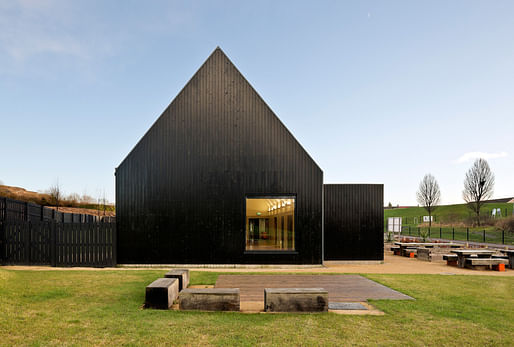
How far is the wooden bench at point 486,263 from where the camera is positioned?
45.4ft

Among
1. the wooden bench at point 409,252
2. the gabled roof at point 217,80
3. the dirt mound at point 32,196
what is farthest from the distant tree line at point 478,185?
the dirt mound at point 32,196

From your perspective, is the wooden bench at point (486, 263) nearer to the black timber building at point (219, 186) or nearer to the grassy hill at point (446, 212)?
the black timber building at point (219, 186)

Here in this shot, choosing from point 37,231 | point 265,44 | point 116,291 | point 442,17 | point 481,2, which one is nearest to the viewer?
point 116,291

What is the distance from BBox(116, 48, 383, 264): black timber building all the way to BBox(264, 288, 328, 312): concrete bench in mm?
7607

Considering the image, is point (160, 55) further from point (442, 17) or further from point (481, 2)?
point (481, 2)

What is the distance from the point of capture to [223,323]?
5.14 m

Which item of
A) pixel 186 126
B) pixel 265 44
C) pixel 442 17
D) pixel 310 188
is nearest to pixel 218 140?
pixel 186 126

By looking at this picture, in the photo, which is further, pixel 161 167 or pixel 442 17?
pixel 442 17

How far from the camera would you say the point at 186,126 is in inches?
555

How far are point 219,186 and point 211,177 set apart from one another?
536mm

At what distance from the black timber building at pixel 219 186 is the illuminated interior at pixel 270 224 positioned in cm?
4

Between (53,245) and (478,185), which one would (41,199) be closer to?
(53,245)

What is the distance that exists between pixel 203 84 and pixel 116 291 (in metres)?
9.62

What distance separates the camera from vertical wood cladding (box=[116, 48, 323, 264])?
13586mm
